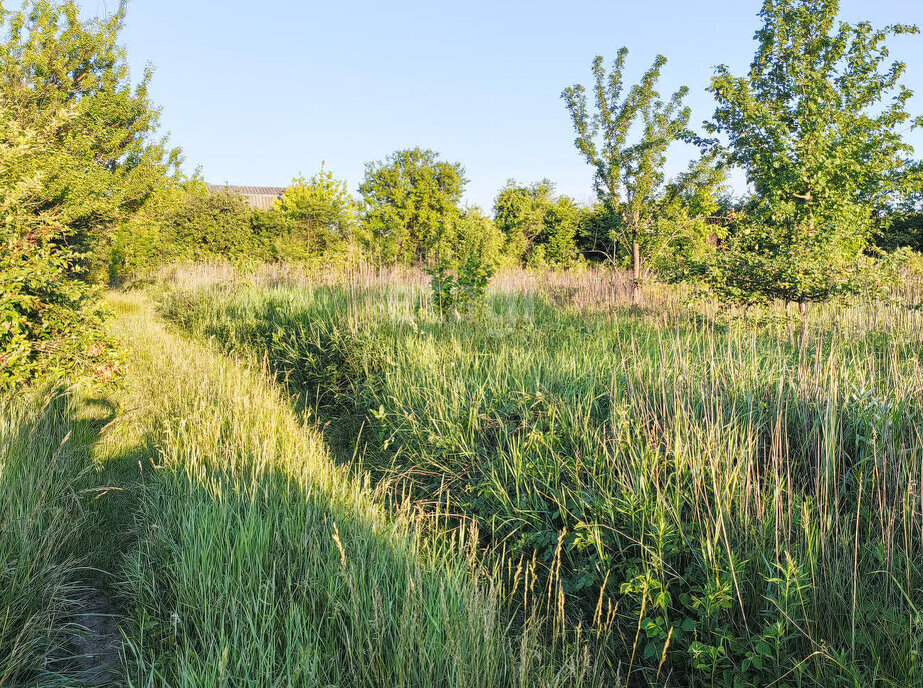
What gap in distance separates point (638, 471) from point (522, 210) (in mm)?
17400

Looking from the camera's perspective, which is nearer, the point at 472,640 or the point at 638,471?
the point at 472,640

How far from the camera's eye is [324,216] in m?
16.6

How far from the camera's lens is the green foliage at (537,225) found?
18922mm

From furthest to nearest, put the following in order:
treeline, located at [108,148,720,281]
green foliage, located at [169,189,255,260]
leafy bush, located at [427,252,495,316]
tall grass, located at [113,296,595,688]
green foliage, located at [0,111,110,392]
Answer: green foliage, located at [169,189,255,260], treeline, located at [108,148,720,281], leafy bush, located at [427,252,495,316], green foliage, located at [0,111,110,392], tall grass, located at [113,296,595,688]

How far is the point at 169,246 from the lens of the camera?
17375mm

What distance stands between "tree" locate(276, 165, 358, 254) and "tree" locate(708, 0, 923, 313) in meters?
12.1

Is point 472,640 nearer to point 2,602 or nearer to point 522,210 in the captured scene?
point 2,602

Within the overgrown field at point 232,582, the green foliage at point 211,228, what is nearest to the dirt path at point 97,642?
the overgrown field at point 232,582

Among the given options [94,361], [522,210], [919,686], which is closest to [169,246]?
[522,210]

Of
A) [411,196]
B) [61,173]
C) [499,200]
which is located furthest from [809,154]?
[499,200]

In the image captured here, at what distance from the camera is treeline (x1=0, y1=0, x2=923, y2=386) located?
4.90 metres

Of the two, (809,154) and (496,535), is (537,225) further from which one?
(496,535)

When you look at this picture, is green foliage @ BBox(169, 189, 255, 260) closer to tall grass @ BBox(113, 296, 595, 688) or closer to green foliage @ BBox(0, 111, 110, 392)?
green foliage @ BBox(0, 111, 110, 392)

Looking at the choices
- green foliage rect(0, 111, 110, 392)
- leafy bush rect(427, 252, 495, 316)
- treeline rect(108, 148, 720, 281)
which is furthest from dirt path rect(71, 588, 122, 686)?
treeline rect(108, 148, 720, 281)
